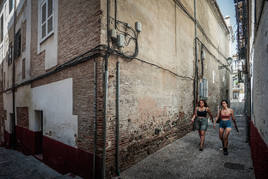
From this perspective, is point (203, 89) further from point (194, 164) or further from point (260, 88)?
point (260, 88)

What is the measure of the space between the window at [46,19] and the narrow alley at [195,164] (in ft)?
18.2

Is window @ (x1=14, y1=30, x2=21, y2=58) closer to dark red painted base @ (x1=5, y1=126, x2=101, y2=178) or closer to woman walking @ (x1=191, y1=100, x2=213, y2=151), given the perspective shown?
dark red painted base @ (x1=5, y1=126, x2=101, y2=178)

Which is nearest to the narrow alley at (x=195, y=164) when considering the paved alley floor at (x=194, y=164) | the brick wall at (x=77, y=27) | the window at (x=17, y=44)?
the paved alley floor at (x=194, y=164)

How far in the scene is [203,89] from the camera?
10.6 m

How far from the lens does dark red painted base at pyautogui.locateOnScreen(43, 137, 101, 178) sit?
437 cm

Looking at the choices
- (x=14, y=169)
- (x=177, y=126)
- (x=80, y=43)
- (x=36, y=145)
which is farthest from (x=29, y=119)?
(x=177, y=126)

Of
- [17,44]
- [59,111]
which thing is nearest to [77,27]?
[59,111]

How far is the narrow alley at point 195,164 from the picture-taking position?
414 cm

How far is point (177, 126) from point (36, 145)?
20.1ft

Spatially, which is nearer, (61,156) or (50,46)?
(61,156)

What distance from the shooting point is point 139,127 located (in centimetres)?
522

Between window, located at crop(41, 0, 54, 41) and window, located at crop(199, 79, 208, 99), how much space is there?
8296 millimetres

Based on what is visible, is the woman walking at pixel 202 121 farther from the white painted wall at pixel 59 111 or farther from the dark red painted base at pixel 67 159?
the white painted wall at pixel 59 111

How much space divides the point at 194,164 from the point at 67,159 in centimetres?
369
